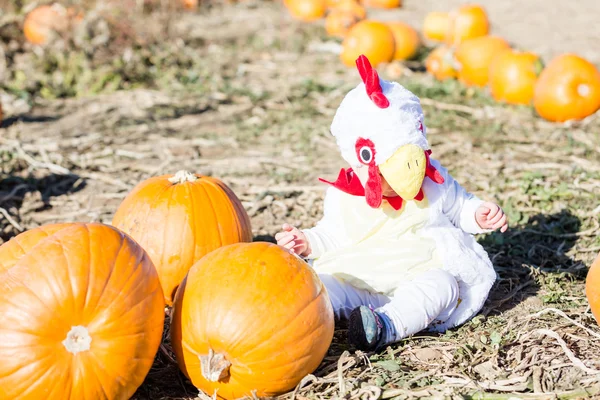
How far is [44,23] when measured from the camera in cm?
968

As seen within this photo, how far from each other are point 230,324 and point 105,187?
3292 millimetres

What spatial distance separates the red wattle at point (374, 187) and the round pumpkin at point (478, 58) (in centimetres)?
517

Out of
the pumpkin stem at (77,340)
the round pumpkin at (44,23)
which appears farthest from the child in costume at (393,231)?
the round pumpkin at (44,23)

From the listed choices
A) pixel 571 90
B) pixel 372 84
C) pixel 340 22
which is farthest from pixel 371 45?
pixel 372 84

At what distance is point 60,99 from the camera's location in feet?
27.1

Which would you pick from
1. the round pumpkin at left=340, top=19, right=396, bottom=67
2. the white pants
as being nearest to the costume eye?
the white pants

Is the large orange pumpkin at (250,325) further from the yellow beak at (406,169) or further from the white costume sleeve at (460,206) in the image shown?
the white costume sleeve at (460,206)

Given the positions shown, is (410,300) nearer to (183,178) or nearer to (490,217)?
(490,217)

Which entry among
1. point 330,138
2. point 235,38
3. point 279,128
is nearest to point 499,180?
point 330,138

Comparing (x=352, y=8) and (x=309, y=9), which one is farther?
(x=309, y=9)

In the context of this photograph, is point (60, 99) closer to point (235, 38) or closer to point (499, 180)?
point (235, 38)

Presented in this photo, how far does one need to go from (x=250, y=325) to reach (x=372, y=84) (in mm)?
1206

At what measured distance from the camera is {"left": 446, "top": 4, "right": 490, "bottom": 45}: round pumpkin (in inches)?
376

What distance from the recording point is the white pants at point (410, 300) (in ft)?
11.1
